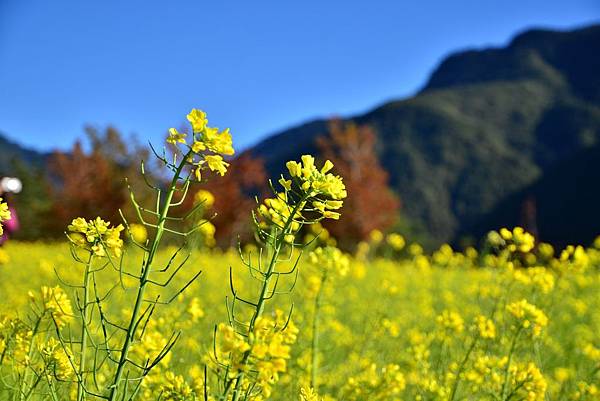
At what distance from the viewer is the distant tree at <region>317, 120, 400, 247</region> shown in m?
18.6

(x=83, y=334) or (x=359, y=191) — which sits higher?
(x=359, y=191)

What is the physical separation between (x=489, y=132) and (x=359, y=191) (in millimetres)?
55471

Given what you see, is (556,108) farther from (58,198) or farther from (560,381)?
(560,381)

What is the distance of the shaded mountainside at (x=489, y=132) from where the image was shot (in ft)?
190

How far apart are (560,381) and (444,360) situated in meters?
1.26

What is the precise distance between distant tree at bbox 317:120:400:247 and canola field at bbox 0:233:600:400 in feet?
36.8

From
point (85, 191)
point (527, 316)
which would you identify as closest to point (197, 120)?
point (527, 316)

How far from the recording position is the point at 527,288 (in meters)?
3.34

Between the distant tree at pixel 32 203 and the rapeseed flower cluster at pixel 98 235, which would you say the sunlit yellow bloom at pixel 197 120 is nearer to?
the rapeseed flower cluster at pixel 98 235

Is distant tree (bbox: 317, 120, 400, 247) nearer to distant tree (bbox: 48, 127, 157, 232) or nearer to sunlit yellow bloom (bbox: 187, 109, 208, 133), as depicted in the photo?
distant tree (bbox: 48, 127, 157, 232)

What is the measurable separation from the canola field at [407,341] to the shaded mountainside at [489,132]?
148 ft

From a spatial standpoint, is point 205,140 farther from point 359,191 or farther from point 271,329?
point 359,191

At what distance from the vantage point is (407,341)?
192 inches

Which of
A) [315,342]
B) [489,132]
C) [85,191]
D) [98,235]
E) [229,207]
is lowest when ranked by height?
[315,342]
